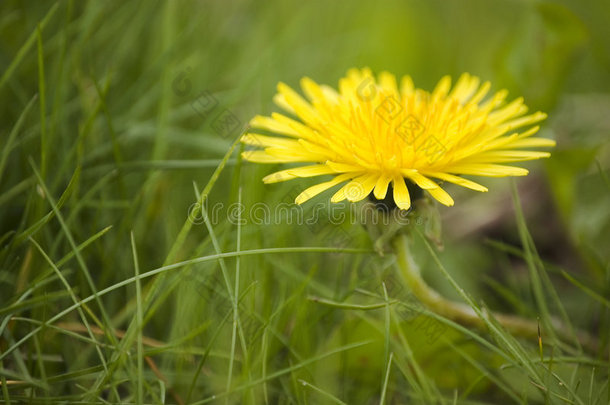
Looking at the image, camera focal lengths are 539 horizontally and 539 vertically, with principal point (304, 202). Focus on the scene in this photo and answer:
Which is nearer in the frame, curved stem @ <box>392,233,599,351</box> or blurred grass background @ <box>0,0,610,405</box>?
blurred grass background @ <box>0,0,610,405</box>

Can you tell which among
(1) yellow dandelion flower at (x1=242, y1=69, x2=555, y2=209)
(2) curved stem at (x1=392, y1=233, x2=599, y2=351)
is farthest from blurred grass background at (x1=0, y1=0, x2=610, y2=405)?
(1) yellow dandelion flower at (x1=242, y1=69, x2=555, y2=209)

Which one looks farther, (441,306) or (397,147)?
(441,306)

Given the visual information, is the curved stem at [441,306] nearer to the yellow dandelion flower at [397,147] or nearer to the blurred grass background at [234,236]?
the blurred grass background at [234,236]

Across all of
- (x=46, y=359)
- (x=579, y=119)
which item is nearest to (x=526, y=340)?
(x=579, y=119)

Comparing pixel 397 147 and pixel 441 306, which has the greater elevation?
pixel 397 147

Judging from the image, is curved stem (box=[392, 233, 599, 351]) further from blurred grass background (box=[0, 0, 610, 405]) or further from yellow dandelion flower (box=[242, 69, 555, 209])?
yellow dandelion flower (box=[242, 69, 555, 209])

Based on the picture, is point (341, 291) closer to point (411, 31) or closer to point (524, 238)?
point (524, 238)
